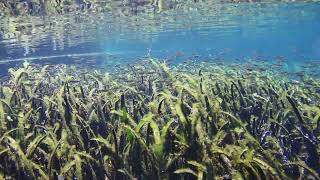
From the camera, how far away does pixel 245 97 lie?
7367 millimetres

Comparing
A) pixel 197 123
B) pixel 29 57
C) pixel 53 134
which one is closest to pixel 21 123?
pixel 53 134

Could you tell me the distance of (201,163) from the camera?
13.3 feet

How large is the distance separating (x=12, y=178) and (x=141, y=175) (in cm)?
188

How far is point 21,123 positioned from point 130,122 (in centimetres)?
178

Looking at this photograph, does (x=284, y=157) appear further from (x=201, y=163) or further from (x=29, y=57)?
(x=29, y=57)

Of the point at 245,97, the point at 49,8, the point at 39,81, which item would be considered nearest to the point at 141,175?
the point at 245,97

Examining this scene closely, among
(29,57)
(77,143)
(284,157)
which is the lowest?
(29,57)

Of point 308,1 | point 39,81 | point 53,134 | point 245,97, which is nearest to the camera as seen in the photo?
point 53,134

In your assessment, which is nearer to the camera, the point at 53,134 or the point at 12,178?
the point at 12,178

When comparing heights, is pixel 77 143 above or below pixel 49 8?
below

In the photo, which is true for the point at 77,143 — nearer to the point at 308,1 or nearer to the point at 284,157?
the point at 284,157

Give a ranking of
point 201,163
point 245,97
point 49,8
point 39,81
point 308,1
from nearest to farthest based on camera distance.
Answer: point 201,163, point 245,97, point 39,81, point 49,8, point 308,1

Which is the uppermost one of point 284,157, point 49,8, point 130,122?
point 49,8

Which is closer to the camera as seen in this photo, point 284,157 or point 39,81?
point 284,157
